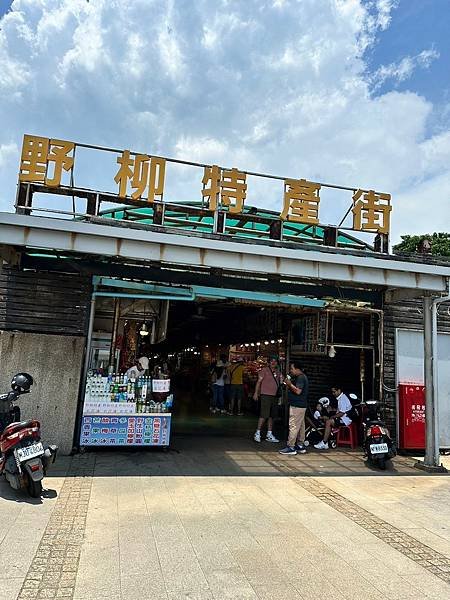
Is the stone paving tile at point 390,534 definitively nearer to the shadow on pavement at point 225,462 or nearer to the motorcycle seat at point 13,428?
the shadow on pavement at point 225,462

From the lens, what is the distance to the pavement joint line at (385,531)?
3.80 metres

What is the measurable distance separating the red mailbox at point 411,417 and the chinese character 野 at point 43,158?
7.23 meters

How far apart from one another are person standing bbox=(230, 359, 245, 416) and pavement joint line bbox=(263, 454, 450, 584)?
22.7 feet

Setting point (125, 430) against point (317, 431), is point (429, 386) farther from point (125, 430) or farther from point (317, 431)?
point (125, 430)

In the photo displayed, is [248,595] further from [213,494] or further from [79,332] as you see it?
[79,332]

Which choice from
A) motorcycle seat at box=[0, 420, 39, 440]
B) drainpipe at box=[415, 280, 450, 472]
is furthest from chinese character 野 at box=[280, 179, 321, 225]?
motorcycle seat at box=[0, 420, 39, 440]

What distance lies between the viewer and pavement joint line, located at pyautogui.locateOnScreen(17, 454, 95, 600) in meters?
3.11

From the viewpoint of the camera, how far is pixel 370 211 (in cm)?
820

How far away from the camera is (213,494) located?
5496 millimetres

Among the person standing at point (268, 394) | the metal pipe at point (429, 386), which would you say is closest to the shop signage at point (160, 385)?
the person standing at point (268, 394)

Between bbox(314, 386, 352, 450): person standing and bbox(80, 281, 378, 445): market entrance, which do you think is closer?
bbox(80, 281, 378, 445): market entrance

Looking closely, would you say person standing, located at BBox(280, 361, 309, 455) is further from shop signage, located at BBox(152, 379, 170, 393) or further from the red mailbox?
shop signage, located at BBox(152, 379, 170, 393)

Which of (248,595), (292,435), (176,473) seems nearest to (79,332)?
(176,473)

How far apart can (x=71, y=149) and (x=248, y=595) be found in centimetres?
632
